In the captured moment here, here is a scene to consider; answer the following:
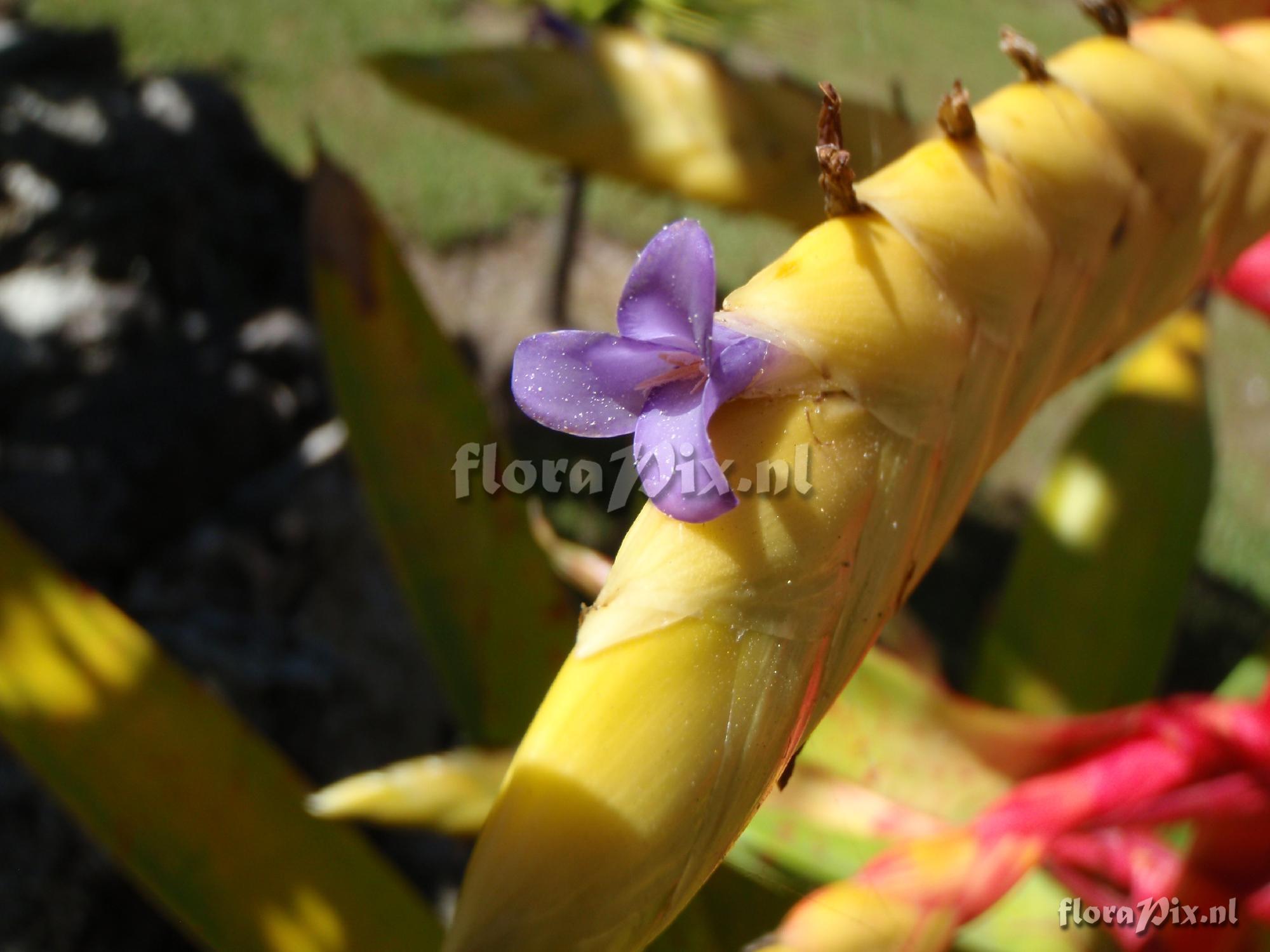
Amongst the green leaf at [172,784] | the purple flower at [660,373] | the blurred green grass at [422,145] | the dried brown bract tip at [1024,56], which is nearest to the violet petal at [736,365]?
the purple flower at [660,373]

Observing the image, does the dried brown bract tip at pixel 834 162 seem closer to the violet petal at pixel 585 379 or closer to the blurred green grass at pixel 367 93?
the violet petal at pixel 585 379

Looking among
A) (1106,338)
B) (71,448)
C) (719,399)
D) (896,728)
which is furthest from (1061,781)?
(71,448)

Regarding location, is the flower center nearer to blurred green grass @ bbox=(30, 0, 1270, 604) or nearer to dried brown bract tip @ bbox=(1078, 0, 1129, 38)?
dried brown bract tip @ bbox=(1078, 0, 1129, 38)

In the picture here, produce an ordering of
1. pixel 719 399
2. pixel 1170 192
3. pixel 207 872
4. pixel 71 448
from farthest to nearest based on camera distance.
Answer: pixel 71 448 < pixel 207 872 < pixel 1170 192 < pixel 719 399

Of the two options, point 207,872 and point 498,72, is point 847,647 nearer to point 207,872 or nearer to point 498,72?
point 207,872

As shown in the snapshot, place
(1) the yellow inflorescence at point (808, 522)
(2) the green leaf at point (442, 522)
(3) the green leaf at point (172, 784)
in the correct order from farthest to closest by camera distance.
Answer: (2) the green leaf at point (442, 522) → (3) the green leaf at point (172, 784) → (1) the yellow inflorescence at point (808, 522)

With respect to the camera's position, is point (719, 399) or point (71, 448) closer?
point (719, 399)

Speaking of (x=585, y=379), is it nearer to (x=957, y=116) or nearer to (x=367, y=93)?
(x=957, y=116)
